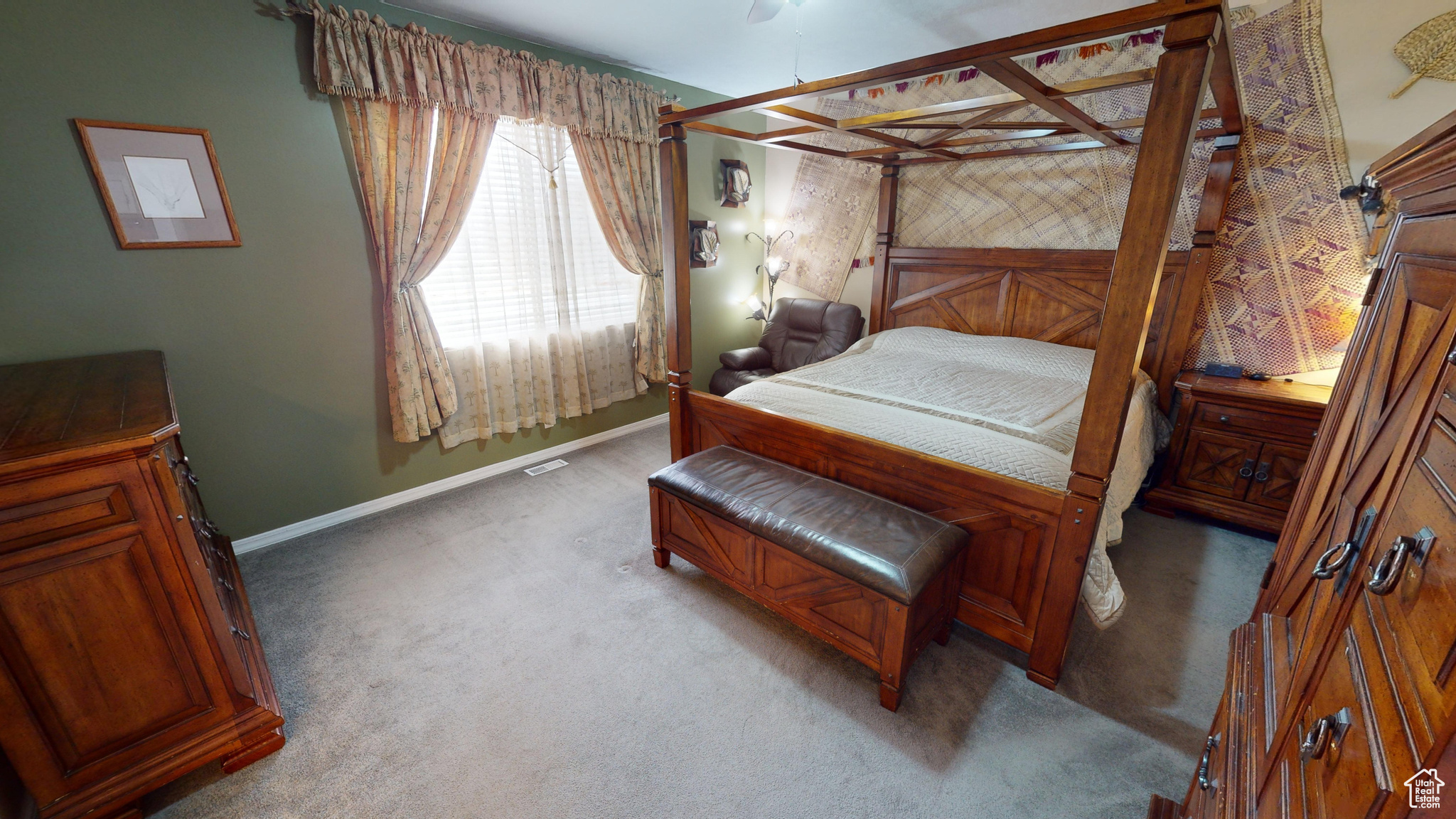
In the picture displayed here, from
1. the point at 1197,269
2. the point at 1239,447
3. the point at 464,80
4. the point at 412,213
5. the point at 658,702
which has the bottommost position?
the point at 658,702

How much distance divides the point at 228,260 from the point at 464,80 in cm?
136

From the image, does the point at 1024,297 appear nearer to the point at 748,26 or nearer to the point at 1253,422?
the point at 1253,422

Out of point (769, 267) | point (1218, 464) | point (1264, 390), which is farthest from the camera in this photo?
point (769, 267)

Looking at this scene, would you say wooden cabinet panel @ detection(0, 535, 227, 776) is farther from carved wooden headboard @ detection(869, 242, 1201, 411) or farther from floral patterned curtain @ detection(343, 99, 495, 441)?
carved wooden headboard @ detection(869, 242, 1201, 411)

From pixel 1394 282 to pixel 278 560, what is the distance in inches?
144

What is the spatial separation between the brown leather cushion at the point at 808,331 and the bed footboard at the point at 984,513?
201cm

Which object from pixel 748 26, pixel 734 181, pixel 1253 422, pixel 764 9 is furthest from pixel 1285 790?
pixel 734 181

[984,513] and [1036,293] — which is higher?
[1036,293]

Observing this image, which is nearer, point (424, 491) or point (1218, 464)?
point (1218, 464)

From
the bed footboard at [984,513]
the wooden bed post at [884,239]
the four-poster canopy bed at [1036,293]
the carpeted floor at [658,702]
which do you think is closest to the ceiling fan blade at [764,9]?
the four-poster canopy bed at [1036,293]

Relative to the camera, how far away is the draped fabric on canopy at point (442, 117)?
7.84 ft

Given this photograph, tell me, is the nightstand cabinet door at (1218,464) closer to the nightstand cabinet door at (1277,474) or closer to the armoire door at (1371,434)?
the nightstand cabinet door at (1277,474)

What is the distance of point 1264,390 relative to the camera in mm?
2527

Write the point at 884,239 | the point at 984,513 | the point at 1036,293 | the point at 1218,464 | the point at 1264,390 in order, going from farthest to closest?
the point at 884,239
the point at 1036,293
the point at 1218,464
the point at 1264,390
the point at 984,513
